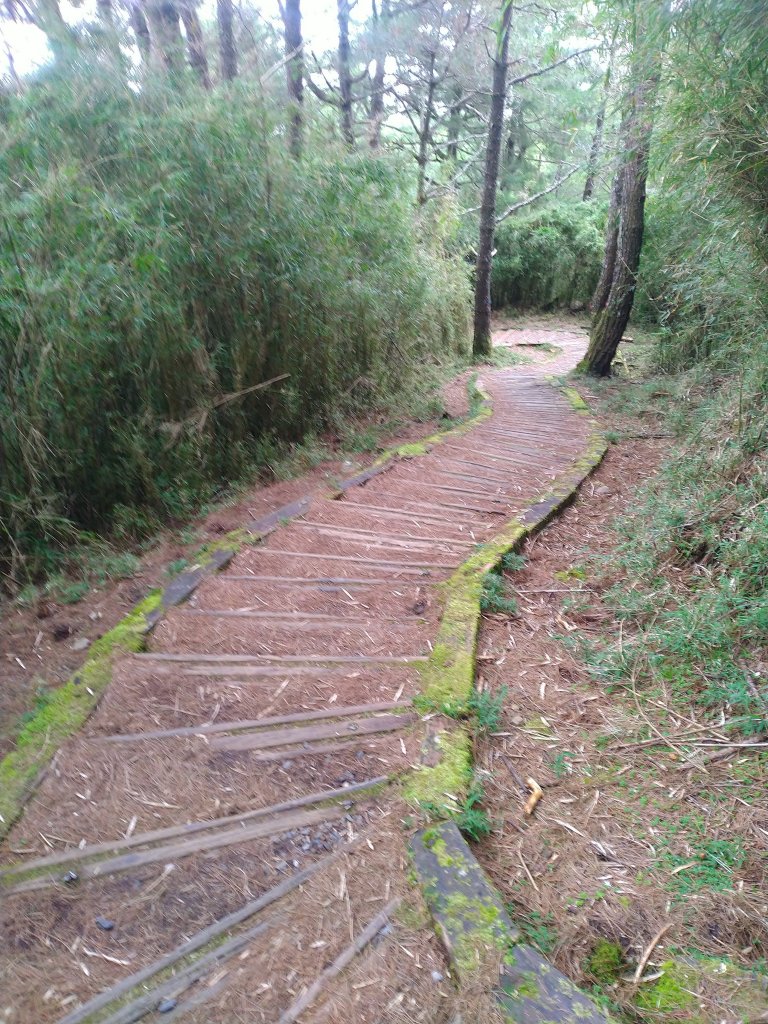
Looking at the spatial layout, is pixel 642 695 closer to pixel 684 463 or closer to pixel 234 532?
pixel 684 463

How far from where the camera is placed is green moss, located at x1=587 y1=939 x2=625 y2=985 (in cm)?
166

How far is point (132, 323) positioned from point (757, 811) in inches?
175

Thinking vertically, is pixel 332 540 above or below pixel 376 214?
below

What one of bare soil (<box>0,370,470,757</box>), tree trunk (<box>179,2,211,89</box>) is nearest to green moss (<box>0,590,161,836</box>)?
bare soil (<box>0,370,470,757</box>)

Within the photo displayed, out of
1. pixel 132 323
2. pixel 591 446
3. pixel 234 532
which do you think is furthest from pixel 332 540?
pixel 591 446

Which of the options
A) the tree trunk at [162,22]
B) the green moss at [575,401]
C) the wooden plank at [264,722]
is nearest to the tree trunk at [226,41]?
the tree trunk at [162,22]

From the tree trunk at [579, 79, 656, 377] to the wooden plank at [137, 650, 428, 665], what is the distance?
609cm

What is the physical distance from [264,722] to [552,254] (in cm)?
1860

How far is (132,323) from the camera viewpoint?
4359mm

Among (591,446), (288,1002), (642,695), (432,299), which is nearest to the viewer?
(288,1002)

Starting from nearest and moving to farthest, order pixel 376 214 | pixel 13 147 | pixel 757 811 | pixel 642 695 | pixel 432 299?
pixel 757 811 → pixel 642 695 → pixel 13 147 → pixel 376 214 → pixel 432 299

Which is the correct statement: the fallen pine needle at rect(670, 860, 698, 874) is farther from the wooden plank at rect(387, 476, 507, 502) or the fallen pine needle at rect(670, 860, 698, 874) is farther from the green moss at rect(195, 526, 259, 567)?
the wooden plank at rect(387, 476, 507, 502)

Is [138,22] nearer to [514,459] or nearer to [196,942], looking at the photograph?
[514,459]

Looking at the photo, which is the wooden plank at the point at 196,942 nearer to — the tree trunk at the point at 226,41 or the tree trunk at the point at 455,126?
the tree trunk at the point at 226,41
